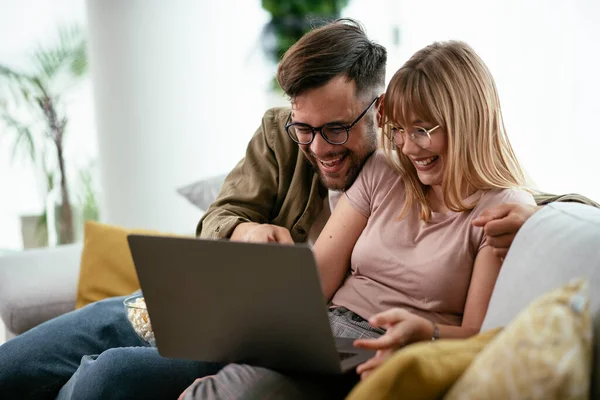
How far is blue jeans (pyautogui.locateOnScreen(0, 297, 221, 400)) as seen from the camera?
5.14 feet

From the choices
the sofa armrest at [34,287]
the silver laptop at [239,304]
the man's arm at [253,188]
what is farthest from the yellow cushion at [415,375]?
the sofa armrest at [34,287]

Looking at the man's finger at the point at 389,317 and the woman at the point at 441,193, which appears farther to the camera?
the woman at the point at 441,193

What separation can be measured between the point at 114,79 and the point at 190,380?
2.08m

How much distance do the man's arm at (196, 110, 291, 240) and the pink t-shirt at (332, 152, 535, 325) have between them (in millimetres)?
350

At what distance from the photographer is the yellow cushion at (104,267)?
7.78 feet

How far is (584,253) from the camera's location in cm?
120

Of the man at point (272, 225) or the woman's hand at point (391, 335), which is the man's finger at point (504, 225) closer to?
the woman's hand at point (391, 335)

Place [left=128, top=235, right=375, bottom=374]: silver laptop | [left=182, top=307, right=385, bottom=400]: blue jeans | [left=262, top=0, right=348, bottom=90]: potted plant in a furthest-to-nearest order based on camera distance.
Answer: [left=262, top=0, right=348, bottom=90]: potted plant → [left=182, top=307, right=385, bottom=400]: blue jeans → [left=128, top=235, right=375, bottom=374]: silver laptop

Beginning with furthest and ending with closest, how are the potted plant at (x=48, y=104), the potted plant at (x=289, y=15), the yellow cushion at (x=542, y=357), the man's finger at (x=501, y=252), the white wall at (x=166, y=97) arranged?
the potted plant at (x=48, y=104) → the potted plant at (x=289, y=15) → the white wall at (x=166, y=97) → the man's finger at (x=501, y=252) → the yellow cushion at (x=542, y=357)

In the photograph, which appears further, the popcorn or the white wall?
the white wall

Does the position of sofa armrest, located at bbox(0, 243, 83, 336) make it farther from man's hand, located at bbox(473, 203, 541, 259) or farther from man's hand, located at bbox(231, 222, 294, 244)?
man's hand, located at bbox(473, 203, 541, 259)

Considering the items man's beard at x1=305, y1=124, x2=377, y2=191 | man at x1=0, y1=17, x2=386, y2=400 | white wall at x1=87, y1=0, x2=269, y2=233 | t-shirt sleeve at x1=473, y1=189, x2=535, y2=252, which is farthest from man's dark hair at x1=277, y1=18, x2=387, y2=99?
white wall at x1=87, y1=0, x2=269, y2=233

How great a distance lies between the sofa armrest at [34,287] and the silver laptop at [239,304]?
3.62 ft

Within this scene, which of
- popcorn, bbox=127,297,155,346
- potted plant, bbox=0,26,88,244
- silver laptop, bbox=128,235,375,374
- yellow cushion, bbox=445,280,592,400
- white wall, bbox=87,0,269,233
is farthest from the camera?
potted plant, bbox=0,26,88,244
